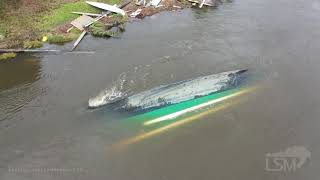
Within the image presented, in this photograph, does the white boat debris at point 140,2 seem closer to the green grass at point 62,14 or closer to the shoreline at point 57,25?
the shoreline at point 57,25

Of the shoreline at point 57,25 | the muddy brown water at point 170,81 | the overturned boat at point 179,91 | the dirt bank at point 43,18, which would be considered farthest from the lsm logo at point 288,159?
the dirt bank at point 43,18

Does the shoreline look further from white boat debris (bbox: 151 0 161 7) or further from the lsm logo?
the lsm logo

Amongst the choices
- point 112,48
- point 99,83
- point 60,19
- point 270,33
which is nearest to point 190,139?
point 99,83

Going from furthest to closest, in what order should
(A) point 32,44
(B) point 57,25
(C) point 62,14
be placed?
(C) point 62,14 < (B) point 57,25 < (A) point 32,44

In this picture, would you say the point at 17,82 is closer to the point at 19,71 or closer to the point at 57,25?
the point at 19,71

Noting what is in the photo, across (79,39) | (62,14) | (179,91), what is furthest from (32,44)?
(179,91)

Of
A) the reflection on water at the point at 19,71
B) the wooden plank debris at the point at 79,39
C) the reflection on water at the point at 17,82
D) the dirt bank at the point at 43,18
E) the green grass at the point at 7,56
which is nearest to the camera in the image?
the reflection on water at the point at 17,82

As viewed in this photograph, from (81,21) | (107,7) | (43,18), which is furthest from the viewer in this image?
(107,7)
